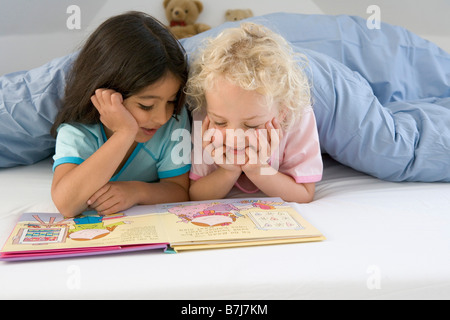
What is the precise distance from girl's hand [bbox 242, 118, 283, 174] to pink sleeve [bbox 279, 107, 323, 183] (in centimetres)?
8

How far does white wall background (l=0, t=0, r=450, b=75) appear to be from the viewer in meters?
1.92

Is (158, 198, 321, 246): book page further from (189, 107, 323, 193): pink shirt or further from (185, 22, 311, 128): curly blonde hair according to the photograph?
(185, 22, 311, 128): curly blonde hair

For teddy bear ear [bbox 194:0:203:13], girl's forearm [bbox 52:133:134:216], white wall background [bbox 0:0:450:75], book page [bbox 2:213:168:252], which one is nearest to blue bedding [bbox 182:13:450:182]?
girl's forearm [bbox 52:133:134:216]

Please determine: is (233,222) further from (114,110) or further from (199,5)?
(199,5)

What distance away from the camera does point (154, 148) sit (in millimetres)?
1151

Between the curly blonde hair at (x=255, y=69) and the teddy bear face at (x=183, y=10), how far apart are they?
1.16 meters

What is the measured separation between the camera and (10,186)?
1157 millimetres

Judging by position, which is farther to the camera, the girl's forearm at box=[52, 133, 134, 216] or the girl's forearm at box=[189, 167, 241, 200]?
the girl's forearm at box=[189, 167, 241, 200]

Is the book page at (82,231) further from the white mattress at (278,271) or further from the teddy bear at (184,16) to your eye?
the teddy bear at (184,16)

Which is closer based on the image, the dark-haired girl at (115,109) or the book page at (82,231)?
the book page at (82,231)

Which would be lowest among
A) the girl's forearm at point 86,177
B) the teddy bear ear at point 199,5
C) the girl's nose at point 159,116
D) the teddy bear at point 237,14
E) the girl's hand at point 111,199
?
the girl's hand at point 111,199

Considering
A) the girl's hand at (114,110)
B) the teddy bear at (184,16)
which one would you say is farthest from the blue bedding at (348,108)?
the teddy bear at (184,16)

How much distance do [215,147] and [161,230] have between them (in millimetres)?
243

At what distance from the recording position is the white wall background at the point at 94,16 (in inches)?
75.5
